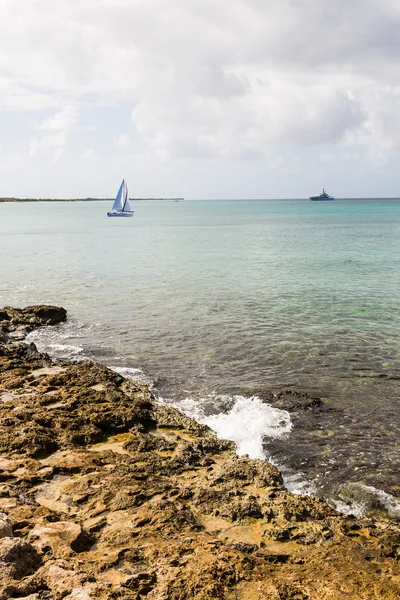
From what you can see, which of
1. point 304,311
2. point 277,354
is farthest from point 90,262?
point 277,354

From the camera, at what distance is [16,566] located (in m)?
5.83

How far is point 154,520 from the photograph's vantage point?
7.73 meters

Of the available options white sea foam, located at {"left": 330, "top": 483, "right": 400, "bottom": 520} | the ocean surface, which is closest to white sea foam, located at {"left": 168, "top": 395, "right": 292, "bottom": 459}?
the ocean surface

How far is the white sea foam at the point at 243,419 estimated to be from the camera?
1197 centimetres

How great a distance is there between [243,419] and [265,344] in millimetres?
6902

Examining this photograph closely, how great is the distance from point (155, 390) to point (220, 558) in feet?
31.3

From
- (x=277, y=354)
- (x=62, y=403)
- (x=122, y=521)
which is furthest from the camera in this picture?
(x=277, y=354)

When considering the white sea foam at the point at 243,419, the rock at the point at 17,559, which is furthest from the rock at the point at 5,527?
the white sea foam at the point at 243,419

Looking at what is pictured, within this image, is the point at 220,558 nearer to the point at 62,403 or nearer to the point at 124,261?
the point at 62,403

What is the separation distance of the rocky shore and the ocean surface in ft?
5.03

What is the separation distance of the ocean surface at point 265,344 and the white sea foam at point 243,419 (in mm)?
48

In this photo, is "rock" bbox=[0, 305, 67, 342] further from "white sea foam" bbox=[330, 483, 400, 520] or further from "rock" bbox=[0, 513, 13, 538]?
"white sea foam" bbox=[330, 483, 400, 520]

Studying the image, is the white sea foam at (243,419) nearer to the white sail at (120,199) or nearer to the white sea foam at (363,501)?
the white sea foam at (363,501)

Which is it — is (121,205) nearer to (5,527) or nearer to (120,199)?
(120,199)
